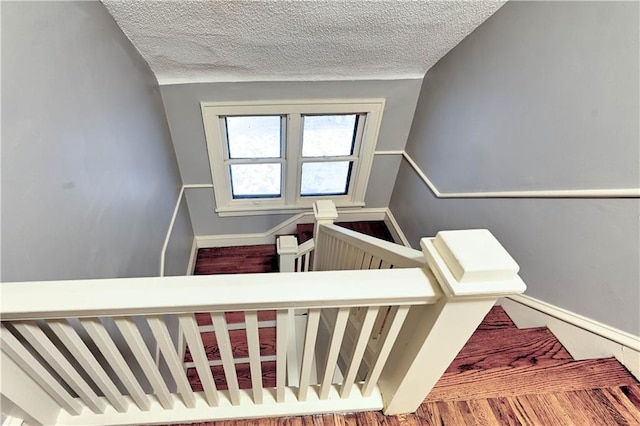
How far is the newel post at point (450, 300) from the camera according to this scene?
0.62m

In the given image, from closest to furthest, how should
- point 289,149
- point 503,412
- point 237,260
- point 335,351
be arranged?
point 335,351
point 503,412
point 289,149
point 237,260

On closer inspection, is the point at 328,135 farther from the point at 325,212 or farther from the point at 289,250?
the point at 289,250

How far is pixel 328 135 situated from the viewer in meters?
2.82

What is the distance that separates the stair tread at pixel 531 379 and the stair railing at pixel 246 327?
0.18 meters

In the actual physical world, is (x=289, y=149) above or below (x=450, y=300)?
above

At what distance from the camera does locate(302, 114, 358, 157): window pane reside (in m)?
2.73

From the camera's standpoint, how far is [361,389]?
1055mm

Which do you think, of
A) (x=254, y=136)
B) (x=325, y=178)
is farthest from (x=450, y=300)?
(x=325, y=178)

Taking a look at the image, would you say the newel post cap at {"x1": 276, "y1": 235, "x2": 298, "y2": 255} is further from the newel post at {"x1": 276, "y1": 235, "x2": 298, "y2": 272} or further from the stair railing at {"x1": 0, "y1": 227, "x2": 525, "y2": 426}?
the stair railing at {"x1": 0, "y1": 227, "x2": 525, "y2": 426}

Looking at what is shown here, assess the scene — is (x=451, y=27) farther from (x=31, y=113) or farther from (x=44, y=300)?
(x=44, y=300)

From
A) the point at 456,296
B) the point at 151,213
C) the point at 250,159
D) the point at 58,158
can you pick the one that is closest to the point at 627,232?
the point at 456,296

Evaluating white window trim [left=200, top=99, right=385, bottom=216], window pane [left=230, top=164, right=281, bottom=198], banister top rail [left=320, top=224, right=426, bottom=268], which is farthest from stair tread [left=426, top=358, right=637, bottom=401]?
window pane [left=230, top=164, right=281, bottom=198]

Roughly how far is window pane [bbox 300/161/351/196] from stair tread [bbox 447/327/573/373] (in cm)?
197

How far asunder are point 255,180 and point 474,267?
2.60 m
